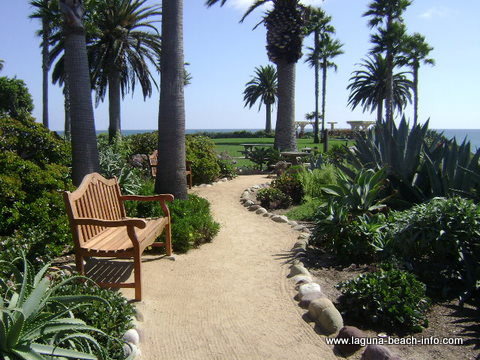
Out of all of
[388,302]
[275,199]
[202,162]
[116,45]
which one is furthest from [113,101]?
[388,302]

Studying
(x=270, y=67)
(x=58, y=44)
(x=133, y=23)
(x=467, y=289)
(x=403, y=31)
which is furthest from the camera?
(x=270, y=67)

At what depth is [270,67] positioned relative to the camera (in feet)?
180

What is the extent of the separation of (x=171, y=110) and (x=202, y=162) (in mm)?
4566

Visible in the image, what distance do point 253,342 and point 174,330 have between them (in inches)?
27.6

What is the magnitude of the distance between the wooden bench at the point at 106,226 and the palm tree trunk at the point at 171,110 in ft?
6.34

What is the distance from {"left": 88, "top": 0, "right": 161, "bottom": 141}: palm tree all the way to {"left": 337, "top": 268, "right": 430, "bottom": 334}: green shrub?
18126 mm

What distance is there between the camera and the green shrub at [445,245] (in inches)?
167

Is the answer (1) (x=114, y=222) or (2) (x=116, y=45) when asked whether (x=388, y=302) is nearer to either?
(1) (x=114, y=222)

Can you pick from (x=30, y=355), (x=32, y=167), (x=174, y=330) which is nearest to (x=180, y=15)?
(x=32, y=167)

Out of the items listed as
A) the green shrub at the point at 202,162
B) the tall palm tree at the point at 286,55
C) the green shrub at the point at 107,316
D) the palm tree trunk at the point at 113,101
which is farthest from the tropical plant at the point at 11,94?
the green shrub at the point at 107,316

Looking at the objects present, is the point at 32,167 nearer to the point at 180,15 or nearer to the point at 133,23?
the point at 180,15

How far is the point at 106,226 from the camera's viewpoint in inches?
160

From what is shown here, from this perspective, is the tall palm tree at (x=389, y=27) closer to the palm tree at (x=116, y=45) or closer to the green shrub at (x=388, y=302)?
the palm tree at (x=116, y=45)

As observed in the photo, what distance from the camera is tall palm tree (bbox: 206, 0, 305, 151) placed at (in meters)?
17.8
